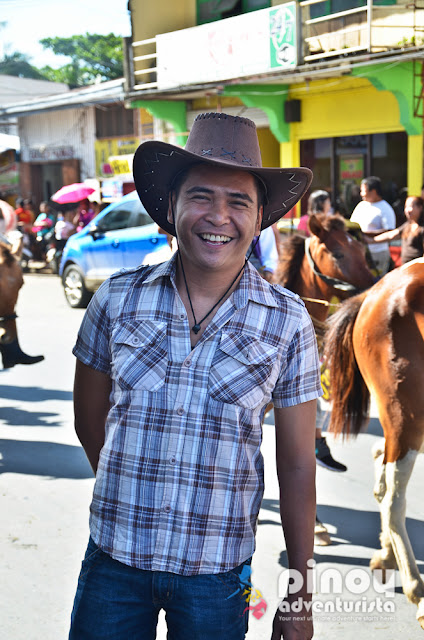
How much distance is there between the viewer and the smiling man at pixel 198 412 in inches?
72.8

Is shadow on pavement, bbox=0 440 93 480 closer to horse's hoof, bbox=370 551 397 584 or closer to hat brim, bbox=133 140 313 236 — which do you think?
horse's hoof, bbox=370 551 397 584

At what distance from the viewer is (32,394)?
25.5ft

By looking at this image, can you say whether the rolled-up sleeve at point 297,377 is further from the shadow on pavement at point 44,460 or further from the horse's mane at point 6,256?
the horse's mane at point 6,256

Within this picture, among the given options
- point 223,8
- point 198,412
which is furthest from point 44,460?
point 223,8

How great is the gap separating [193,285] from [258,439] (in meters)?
0.45

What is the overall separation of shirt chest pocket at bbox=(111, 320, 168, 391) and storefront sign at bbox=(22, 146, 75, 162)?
86.7 ft

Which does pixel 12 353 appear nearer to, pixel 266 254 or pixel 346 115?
pixel 266 254

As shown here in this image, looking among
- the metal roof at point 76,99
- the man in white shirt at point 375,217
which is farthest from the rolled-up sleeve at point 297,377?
the metal roof at point 76,99

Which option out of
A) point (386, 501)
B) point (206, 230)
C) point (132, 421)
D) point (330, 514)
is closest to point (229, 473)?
point (132, 421)

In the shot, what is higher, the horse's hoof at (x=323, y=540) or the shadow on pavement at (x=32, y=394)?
→ the horse's hoof at (x=323, y=540)

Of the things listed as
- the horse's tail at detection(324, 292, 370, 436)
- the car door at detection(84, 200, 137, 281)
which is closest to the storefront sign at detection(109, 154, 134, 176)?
the car door at detection(84, 200, 137, 281)

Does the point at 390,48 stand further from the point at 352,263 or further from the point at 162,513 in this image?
the point at 162,513

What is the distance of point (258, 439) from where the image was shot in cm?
197

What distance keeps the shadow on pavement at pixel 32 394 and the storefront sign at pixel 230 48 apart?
945 centimetres
